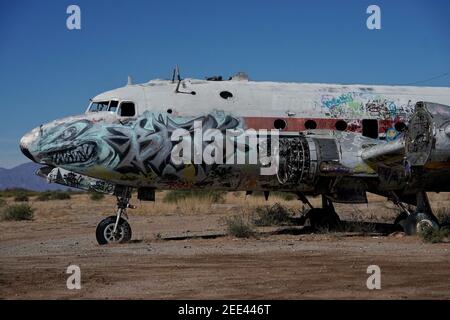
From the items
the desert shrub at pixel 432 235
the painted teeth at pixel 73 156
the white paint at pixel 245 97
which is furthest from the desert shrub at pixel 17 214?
the desert shrub at pixel 432 235

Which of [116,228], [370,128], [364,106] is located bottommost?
[116,228]

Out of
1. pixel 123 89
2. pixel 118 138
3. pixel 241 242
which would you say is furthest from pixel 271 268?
pixel 123 89

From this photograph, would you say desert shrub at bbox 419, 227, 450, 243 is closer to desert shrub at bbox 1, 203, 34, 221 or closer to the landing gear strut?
the landing gear strut

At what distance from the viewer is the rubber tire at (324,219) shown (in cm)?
2102

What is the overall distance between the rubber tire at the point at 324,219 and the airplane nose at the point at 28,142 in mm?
9397

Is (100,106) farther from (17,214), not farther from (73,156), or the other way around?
(17,214)

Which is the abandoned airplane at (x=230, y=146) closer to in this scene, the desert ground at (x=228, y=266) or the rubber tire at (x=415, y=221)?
the rubber tire at (x=415, y=221)

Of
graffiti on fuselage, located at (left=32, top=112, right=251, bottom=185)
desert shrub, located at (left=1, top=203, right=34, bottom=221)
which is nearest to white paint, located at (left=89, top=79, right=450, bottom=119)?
graffiti on fuselage, located at (left=32, top=112, right=251, bottom=185)

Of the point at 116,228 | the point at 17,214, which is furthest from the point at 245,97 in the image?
the point at 17,214

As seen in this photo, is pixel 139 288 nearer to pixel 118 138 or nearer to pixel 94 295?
pixel 94 295

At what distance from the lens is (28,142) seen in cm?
1667

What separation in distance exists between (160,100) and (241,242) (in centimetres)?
444

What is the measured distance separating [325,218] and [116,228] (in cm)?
743
